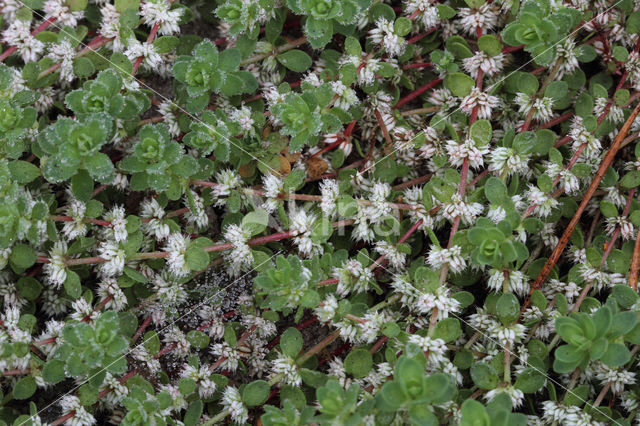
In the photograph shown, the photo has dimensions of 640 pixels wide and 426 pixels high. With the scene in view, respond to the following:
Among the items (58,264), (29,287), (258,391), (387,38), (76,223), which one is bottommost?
(29,287)

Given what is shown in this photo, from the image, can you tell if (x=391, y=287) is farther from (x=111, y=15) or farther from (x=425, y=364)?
(x=111, y=15)

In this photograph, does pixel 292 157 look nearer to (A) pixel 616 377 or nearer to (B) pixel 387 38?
(B) pixel 387 38

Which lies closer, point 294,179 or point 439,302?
point 439,302

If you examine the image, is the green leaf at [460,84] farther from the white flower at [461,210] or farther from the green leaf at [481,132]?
the white flower at [461,210]

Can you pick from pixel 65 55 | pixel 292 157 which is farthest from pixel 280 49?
pixel 65 55

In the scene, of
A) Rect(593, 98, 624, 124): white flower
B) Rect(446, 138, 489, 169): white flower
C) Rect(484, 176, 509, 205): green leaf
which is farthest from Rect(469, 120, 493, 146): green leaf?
Rect(593, 98, 624, 124): white flower

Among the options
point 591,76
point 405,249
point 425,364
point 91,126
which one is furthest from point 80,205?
point 591,76
